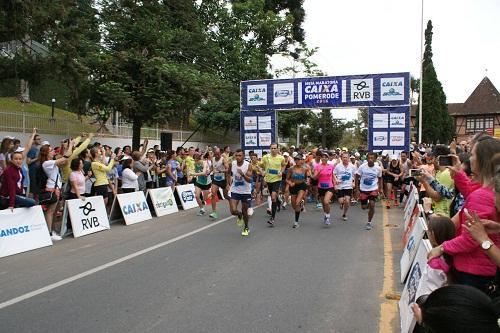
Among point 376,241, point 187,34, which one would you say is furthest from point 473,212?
point 187,34

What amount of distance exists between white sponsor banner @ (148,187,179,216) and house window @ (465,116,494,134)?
61.9 m

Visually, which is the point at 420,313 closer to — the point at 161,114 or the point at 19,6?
the point at 19,6

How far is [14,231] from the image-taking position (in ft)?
29.0

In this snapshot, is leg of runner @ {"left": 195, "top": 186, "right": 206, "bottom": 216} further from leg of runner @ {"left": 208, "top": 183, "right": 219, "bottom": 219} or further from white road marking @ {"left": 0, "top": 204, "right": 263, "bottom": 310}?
white road marking @ {"left": 0, "top": 204, "right": 263, "bottom": 310}

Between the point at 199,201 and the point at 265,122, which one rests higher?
the point at 265,122

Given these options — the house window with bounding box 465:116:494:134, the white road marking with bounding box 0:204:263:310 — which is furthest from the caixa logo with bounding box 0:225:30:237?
the house window with bounding box 465:116:494:134

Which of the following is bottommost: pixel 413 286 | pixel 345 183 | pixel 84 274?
pixel 84 274

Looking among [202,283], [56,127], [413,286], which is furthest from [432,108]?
[413,286]

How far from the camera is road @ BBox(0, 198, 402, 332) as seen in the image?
→ 4992mm

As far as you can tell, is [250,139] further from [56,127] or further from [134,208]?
[134,208]

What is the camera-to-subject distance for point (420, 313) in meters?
2.47

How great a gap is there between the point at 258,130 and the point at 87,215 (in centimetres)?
1240

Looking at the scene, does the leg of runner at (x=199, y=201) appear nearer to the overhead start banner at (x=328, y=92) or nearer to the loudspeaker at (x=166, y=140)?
the overhead start banner at (x=328, y=92)

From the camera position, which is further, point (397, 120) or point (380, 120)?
point (380, 120)
